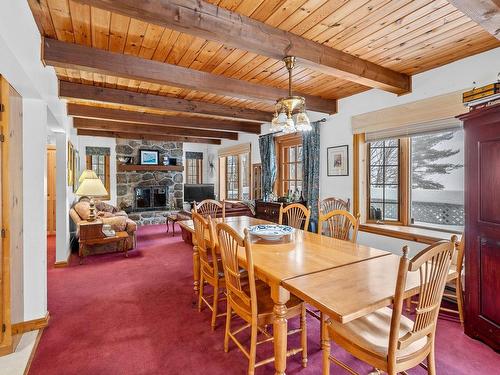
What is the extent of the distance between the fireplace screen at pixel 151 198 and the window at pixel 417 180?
235 inches

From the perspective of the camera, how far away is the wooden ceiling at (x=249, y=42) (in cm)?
193

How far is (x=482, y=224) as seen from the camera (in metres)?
2.05

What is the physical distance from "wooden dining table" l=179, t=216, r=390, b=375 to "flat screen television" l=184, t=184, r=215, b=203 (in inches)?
236

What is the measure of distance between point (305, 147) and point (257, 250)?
3.06 m

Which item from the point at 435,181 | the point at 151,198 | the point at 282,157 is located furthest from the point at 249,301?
the point at 151,198

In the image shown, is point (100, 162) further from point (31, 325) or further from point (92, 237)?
point (31, 325)

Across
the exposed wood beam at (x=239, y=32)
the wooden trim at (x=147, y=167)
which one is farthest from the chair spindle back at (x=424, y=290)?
the wooden trim at (x=147, y=167)

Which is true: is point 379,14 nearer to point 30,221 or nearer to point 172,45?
point 172,45

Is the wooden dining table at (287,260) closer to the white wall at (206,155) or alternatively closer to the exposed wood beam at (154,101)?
the exposed wood beam at (154,101)

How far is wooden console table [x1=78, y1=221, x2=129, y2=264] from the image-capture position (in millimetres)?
4207

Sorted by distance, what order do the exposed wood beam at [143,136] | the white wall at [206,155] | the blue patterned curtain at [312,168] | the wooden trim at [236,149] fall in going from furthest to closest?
the white wall at [206,155] < the exposed wood beam at [143,136] < the wooden trim at [236,149] < the blue patterned curtain at [312,168]

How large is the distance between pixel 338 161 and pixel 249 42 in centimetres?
266

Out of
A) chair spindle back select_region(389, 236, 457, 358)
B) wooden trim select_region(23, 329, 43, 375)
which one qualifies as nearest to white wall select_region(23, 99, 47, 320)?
wooden trim select_region(23, 329, 43, 375)

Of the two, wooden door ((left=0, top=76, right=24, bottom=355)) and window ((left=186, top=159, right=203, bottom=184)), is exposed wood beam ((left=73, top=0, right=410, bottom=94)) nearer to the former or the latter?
wooden door ((left=0, top=76, right=24, bottom=355))
